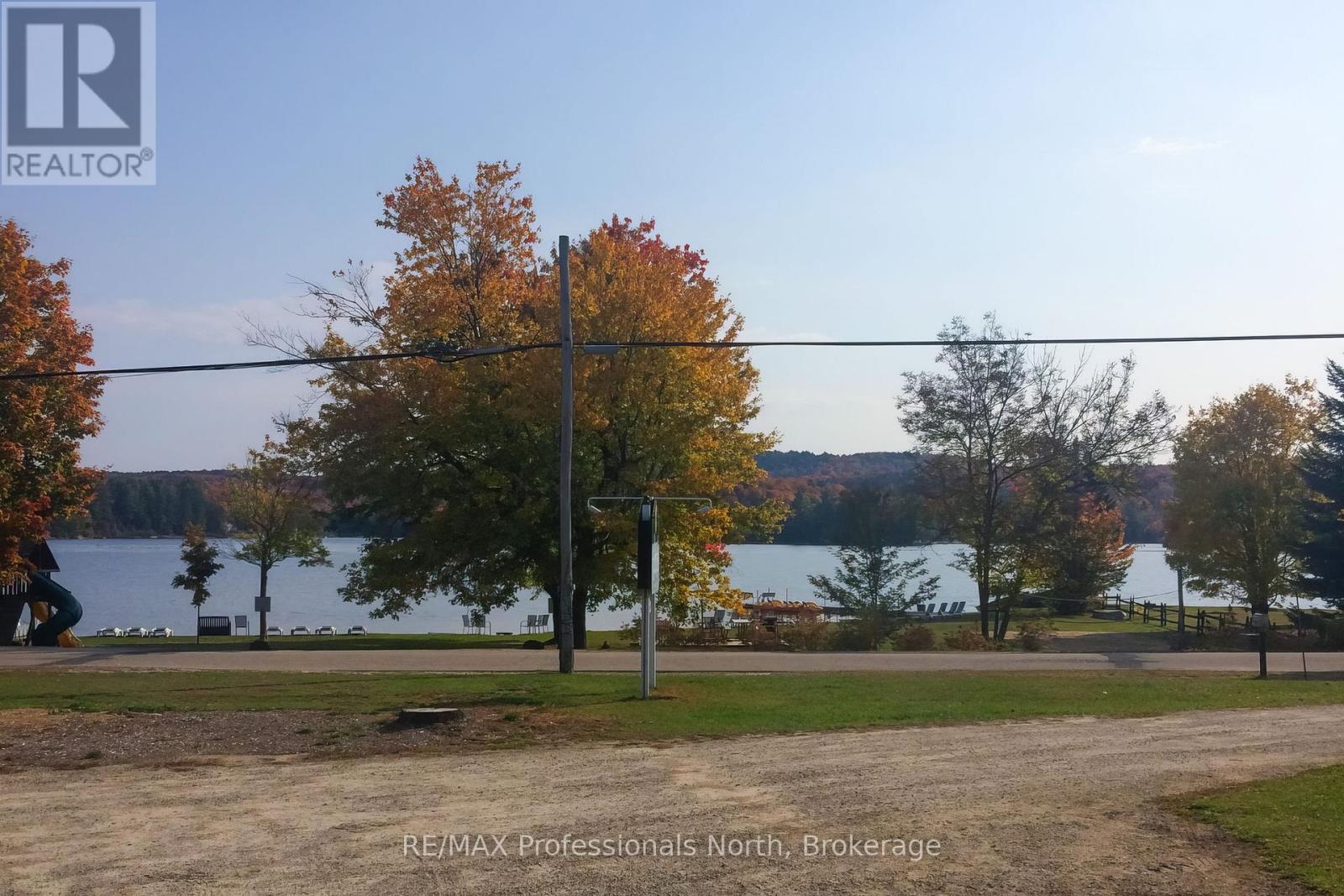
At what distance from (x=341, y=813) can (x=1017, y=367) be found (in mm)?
34826

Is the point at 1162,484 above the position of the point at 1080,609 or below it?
above

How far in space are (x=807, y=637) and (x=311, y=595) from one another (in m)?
77.7

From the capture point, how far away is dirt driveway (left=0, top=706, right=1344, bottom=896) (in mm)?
8320

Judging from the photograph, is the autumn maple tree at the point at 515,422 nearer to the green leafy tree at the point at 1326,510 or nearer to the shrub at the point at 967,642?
the shrub at the point at 967,642

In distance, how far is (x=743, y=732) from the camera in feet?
47.8

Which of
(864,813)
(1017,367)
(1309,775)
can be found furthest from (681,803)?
(1017,367)

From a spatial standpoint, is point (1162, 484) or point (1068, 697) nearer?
point (1068, 697)

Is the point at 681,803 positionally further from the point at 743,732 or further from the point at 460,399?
the point at 460,399

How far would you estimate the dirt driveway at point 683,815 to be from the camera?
8.32 m

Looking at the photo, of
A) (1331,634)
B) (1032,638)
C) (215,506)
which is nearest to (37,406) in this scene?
(1032,638)

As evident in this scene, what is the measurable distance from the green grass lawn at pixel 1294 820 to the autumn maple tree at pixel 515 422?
17.0m

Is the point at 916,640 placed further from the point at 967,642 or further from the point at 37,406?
the point at 37,406

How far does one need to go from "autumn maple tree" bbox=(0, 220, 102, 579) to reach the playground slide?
14810 mm

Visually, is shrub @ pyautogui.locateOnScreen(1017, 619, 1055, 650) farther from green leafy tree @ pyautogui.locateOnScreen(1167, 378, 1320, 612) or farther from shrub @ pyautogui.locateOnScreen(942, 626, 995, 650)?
green leafy tree @ pyautogui.locateOnScreen(1167, 378, 1320, 612)
